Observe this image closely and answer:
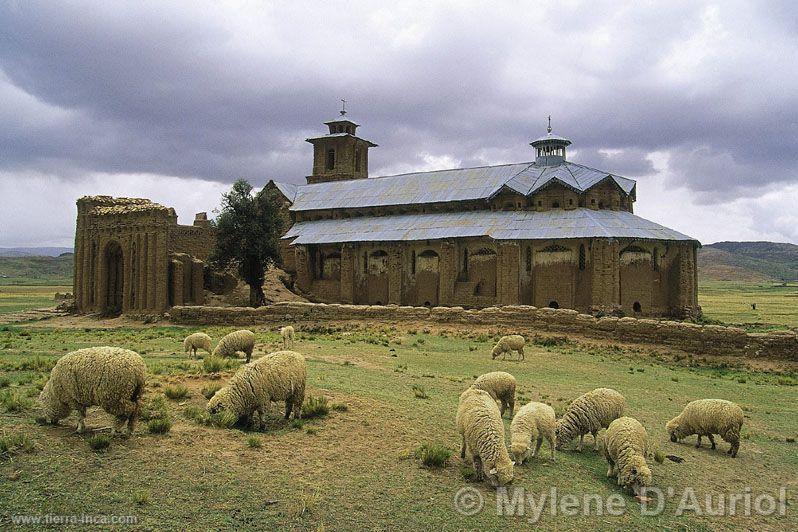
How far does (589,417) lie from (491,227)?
1339 inches

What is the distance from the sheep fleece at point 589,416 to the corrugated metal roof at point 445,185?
35.6 metres

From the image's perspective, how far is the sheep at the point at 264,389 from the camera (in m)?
10.6

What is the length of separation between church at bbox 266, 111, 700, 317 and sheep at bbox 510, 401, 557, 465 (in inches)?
1173

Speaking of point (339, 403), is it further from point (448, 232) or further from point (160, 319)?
point (448, 232)

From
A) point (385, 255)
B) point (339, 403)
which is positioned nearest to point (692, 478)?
point (339, 403)

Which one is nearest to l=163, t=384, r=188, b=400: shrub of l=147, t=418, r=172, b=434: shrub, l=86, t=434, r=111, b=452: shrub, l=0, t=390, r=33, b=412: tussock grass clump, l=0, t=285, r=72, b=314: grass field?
l=147, t=418, r=172, b=434: shrub

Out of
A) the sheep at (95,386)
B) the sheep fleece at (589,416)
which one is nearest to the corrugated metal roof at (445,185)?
the sheep fleece at (589,416)

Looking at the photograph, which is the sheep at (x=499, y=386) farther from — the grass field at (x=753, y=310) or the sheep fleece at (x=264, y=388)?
the grass field at (x=753, y=310)

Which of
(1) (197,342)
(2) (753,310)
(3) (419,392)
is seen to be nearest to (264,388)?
(3) (419,392)

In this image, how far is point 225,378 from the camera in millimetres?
14094

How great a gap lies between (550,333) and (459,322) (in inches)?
198

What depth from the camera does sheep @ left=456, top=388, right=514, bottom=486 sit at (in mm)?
8805

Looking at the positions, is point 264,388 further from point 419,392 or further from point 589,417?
point 589,417

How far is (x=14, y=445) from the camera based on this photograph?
8.47 m
